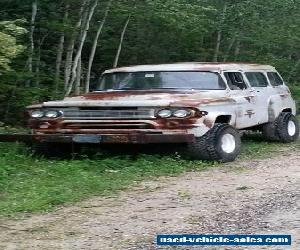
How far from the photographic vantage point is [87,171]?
7.88 meters

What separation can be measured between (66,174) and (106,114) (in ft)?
4.06

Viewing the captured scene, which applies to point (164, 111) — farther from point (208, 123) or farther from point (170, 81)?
point (170, 81)

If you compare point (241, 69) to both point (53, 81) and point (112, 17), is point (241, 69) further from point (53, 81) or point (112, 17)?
point (112, 17)

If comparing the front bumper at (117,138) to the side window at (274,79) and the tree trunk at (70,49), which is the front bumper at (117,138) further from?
the tree trunk at (70,49)

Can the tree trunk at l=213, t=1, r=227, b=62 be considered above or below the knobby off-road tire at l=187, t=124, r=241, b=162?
above

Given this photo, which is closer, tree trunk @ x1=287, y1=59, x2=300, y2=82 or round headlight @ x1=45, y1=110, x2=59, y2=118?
round headlight @ x1=45, y1=110, x2=59, y2=118

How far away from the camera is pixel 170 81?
32.2ft

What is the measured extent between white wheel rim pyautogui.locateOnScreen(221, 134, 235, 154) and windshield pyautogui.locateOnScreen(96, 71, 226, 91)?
106 cm

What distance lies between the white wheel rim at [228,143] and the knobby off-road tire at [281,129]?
2252 millimetres

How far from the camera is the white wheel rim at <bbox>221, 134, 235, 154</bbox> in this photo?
8891 millimetres

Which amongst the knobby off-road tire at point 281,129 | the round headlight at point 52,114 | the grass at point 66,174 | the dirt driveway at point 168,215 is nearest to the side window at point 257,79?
the knobby off-road tire at point 281,129

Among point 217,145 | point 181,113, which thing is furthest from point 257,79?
point 181,113

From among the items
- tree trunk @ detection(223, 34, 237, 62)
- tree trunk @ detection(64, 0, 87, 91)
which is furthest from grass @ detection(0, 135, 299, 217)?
tree trunk @ detection(223, 34, 237, 62)

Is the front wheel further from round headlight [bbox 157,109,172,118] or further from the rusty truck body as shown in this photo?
round headlight [bbox 157,109,172,118]
